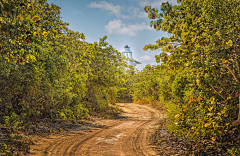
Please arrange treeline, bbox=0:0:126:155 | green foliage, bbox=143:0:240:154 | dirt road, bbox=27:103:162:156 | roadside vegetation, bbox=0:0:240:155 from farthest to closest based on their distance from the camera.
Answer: dirt road, bbox=27:103:162:156
treeline, bbox=0:0:126:155
green foliage, bbox=143:0:240:154
roadside vegetation, bbox=0:0:240:155

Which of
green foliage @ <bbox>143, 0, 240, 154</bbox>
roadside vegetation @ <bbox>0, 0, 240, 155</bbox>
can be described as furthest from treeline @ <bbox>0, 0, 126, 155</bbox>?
green foliage @ <bbox>143, 0, 240, 154</bbox>

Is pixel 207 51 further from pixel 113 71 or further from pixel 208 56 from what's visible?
pixel 113 71

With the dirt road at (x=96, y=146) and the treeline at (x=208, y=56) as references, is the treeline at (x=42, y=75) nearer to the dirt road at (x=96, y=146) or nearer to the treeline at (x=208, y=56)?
the dirt road at (x=96, y=146)

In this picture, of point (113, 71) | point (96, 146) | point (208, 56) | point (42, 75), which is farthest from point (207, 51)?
point (113, 71)

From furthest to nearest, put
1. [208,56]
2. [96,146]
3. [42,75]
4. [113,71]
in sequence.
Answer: [113,71]
[42,75]
[96,146]
[208,56]

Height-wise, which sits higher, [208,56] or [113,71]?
[113,71]

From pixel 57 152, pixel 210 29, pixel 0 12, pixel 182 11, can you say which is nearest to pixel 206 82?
pixel 210 29

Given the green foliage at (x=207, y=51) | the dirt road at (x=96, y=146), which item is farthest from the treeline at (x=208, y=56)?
the dirt road at (x=96, y=146)

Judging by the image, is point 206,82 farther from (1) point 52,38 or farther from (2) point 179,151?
(1) point 52,38

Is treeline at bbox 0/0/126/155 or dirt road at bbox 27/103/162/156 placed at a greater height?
treeline at bbox 0/0/126/155

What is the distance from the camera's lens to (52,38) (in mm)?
9688

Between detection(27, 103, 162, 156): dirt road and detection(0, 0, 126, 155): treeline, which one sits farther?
detection(27, 103, 162, 156): dirt road

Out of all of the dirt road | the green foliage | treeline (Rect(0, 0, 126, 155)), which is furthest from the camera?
the dirt road

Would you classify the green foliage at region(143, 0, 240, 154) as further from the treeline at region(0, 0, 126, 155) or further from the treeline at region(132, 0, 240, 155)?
the treeline at region(0, 0, 126, 155)
